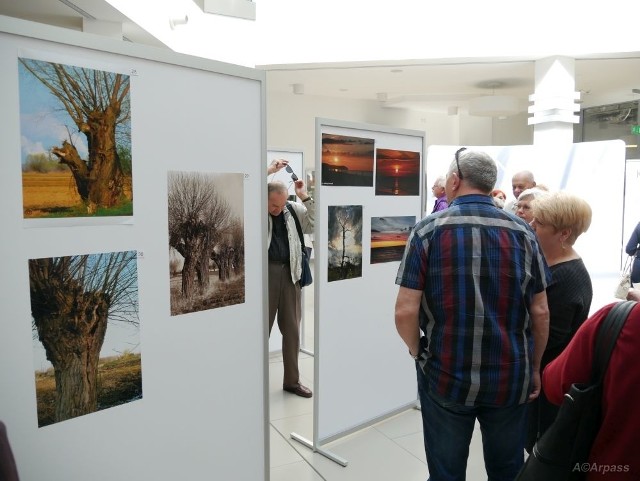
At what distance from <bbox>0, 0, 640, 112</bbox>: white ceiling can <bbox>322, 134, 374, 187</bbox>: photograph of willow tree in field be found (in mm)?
3268

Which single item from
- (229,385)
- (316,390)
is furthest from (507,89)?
(229,385)

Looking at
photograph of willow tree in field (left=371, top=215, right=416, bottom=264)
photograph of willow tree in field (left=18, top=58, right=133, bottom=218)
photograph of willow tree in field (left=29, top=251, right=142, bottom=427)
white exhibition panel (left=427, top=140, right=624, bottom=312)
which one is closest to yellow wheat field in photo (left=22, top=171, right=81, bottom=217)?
photograph of willow tree in field (left=18, top=58, right=133, bottom=218)

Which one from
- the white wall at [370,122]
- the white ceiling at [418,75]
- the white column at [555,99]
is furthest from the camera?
the white wall at [370,122]

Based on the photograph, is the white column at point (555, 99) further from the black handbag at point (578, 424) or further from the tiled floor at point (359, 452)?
the black handbag at point (578, 424)

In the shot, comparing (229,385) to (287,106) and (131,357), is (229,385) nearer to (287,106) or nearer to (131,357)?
(131,357)

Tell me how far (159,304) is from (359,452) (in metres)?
2.00

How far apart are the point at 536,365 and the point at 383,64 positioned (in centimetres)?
711

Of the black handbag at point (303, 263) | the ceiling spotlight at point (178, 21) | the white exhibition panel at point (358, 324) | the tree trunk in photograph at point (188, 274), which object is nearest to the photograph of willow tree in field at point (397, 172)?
the white exhibition panel at point (358, 324)

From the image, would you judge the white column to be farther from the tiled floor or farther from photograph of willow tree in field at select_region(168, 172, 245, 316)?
photograph of willow tree in field at select_region(168, 172, 245, 316)

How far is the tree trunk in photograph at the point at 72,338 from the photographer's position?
1.45 m

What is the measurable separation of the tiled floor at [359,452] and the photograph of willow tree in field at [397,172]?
1.60m

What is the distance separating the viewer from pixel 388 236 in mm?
3406

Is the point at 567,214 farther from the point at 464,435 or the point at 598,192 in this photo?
the point at 598,192

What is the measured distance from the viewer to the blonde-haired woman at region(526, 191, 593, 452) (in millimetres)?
2129
